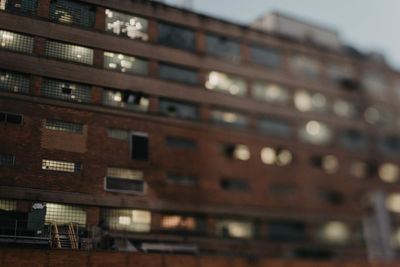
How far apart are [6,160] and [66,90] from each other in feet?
20.1

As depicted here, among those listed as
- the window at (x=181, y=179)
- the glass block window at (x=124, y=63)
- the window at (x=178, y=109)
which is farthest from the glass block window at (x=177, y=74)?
the window at (x=181, y=179)

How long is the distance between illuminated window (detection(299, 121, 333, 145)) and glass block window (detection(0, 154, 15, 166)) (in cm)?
2583

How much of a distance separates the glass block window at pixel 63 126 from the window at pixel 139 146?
4052 mm

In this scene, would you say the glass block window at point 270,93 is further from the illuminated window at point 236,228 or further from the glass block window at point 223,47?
the illuminated window at point 236,228

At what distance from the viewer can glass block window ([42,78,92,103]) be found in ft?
103

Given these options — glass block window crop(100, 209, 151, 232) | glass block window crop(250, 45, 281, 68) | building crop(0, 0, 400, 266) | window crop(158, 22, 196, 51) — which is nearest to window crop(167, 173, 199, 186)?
building crop(0, 0, 400, 266)

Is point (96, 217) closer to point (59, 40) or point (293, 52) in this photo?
point (59, 40)

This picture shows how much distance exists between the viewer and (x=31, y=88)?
1211 inches

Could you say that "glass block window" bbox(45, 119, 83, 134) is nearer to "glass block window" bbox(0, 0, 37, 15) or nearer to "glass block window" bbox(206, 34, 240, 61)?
"glass block window" bbox(0, 0, 37, 15)

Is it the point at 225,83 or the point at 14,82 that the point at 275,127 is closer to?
the point at 225,83

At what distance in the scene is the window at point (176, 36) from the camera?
126ft

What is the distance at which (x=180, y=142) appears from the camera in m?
37.0

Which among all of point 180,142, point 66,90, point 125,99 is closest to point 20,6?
point 66,90

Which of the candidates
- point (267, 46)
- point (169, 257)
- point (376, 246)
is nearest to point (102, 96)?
point (169, 257)
